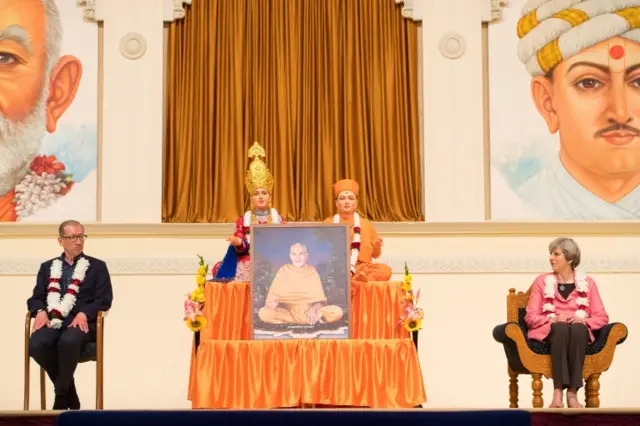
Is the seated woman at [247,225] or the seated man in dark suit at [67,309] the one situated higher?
the seated woman at [247,225]

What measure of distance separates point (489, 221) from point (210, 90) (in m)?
2.45

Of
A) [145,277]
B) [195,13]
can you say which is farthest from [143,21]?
[145,277]

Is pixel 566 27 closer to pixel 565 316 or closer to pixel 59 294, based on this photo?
pixel 565 316

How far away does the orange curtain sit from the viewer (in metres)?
9.77

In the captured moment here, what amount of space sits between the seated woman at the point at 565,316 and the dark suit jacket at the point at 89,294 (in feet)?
8.94

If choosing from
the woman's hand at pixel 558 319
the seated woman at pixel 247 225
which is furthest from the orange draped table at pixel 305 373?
the woman's hand at pixel 558 319

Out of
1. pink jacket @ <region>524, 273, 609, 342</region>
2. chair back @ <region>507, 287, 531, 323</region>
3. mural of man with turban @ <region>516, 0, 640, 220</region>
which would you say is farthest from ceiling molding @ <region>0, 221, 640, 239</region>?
pink jacket @ <region>524, 273, 609, 342</region>

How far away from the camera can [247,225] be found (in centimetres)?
→ 832

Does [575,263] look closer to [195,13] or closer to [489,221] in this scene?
[489,221]

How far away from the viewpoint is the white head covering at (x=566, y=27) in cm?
990

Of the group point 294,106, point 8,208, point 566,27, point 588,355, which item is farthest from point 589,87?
point 8,208

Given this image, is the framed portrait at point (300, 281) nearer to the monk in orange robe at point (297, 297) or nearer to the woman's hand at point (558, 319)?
the monk in orange robe at point (297, 297)

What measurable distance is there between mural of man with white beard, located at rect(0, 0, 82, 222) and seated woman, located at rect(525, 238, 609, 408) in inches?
158

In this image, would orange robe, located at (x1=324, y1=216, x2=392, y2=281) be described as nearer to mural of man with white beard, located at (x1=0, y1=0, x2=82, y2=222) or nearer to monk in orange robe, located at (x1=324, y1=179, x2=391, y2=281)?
monk in orange robe, located at (x1=324, y1=179, x2=391, y2=281)
